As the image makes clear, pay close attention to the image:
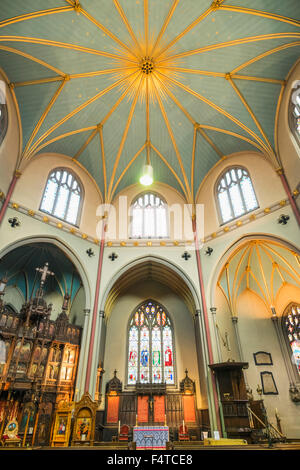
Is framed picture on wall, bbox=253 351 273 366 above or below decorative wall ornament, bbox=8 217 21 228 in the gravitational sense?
below

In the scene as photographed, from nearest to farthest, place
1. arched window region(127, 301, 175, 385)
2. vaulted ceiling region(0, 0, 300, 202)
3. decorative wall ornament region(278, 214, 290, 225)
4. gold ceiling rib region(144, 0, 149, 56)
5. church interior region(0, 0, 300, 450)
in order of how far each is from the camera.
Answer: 1. vaulted ceiling region(0, 0, 300, 202)
2. church interior region(0, 0, 300, 450)
3. gold ceiling rib region(144, 0, 149, 56)
4. decorative wall ornament region(278, 214, 290, 225)
5. arched window region(127, 301, 175, 385)

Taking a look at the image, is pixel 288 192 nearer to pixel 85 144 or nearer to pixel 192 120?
pixel 192 120

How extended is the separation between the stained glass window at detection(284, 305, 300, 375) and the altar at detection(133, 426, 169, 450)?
853 cm

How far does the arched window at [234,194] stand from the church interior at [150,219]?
83mm

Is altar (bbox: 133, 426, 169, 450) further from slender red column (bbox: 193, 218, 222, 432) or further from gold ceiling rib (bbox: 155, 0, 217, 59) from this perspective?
gold ceiling rib (bbox: 155, 0, 217, 59)

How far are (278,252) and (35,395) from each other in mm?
14591

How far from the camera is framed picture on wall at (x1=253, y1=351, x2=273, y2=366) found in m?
15.4

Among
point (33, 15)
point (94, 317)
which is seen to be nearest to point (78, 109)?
point (33, 15)

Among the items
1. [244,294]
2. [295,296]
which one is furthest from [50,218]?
[295,296]

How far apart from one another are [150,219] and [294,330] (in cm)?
1119

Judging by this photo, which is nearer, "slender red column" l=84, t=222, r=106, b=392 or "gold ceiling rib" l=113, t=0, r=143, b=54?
"gold ceiling rib" l=113, t=0, r=143, b=54

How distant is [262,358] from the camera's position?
1557cm

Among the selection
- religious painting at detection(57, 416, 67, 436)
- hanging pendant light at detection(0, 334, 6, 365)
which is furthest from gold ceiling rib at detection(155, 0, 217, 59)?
religious painting at detection(57, 416, 67, 436)

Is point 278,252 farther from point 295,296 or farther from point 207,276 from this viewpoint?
point 207,276
